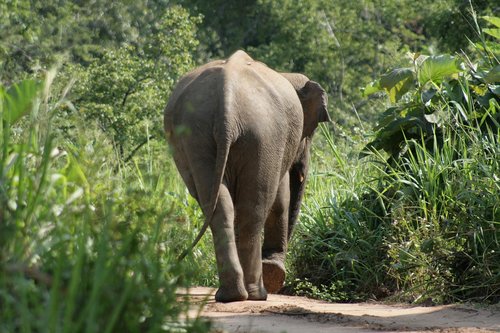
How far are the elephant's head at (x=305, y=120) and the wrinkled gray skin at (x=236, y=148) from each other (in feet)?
2.41

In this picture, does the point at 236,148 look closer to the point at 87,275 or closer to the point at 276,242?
the point at 276,242

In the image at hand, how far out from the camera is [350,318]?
7.38 metres

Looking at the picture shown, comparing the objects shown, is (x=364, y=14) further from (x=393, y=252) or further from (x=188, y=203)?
(x=393, y=252)

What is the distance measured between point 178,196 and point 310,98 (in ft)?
9.08

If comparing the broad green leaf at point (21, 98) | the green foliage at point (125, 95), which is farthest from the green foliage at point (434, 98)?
the green foliage at point (125, 95)

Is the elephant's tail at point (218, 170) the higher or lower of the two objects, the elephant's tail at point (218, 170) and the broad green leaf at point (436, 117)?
the lower

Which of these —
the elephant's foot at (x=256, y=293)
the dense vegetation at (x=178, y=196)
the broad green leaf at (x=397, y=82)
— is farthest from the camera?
the broad green leaf at (x=397, y=82)

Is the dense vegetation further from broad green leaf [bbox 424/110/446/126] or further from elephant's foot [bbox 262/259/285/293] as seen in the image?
elephant's foot [bbox 262/259/285/293]

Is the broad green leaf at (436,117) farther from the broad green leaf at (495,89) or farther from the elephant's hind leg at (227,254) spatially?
the elephant's hind leg at (227,254)

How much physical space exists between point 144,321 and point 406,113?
22.9 feet

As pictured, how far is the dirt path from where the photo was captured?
22.3 feet

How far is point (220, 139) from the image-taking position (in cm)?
775

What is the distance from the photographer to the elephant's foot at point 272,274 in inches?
368

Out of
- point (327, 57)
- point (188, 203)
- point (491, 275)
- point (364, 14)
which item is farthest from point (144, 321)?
point (364, 14)
